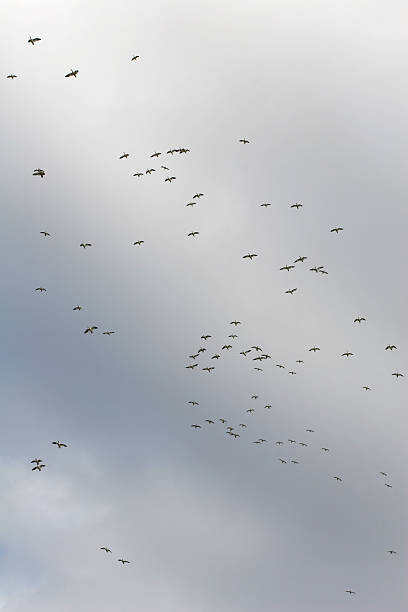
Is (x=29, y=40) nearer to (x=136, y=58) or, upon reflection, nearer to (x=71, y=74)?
(x=71, y=74)

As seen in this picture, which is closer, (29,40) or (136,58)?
(29,40)

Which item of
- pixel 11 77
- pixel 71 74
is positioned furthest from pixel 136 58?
pixel 11 77

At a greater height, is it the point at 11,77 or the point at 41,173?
the point at 11,77

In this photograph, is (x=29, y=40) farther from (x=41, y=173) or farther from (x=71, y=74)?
(x=41, y=173)

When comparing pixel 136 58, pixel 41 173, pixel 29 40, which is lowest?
pixel 41 173

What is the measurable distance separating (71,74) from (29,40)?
12.4 m

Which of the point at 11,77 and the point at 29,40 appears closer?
the point at 29,40

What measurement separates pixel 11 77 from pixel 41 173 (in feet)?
84.0

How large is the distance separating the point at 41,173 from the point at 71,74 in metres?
22.0

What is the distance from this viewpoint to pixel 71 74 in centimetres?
19138

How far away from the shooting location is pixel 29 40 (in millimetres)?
182250

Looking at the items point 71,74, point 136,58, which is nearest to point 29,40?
point 71,74

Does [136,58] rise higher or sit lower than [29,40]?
higher

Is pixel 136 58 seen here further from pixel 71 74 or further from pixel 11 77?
pixel 11 77
